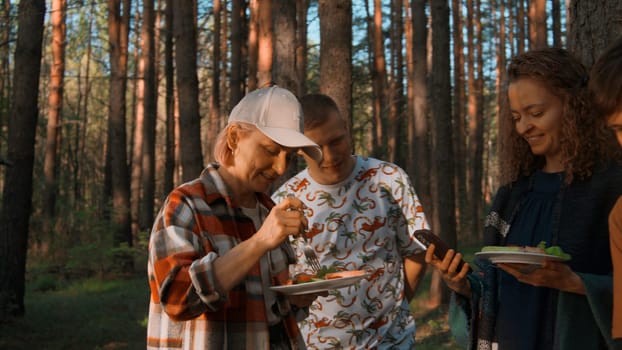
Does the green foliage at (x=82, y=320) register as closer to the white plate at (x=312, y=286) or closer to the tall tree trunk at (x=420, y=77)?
Answer: the tall tree trunk at (x=420, y=77)

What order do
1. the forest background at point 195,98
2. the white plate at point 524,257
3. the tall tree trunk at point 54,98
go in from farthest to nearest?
1. the tall tree trunk at point 54,98
2. the forest background at point 195,98
3. the white plate at point 524,257

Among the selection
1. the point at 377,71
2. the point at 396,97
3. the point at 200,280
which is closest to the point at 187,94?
the point at 200,280

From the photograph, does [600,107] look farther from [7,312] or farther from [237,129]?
[7,312]

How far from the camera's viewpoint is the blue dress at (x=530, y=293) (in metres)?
2.64

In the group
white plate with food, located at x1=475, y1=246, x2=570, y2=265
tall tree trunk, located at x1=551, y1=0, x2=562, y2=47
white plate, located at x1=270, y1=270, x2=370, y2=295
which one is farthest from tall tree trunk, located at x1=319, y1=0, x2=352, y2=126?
tall tree trunk, located at x1=551, y1=0, x2=562, y2=47

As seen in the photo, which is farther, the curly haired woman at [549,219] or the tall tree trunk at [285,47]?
the tall tree trunk at [285,47]

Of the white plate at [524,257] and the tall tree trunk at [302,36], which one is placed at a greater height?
the tall tree trunk at [302,36]

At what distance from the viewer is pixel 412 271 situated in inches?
156

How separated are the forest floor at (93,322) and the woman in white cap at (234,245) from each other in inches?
269

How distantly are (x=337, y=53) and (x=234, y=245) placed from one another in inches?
154

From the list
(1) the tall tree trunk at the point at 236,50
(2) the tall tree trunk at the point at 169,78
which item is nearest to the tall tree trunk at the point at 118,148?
(1) the tall tree trunk at the point at 236,50

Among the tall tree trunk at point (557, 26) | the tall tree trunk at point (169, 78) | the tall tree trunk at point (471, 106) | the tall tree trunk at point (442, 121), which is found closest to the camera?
the tall tree trunk at point (442, 121)

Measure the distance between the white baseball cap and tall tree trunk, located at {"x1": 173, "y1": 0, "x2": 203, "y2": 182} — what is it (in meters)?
8.49

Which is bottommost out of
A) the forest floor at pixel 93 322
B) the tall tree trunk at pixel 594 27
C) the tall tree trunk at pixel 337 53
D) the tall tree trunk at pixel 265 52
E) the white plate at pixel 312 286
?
the forest floor at pixel 93 322
